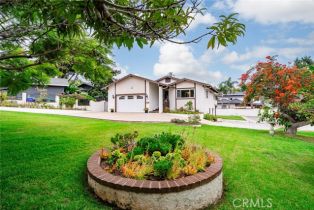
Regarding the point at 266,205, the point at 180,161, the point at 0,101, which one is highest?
the point at 0,101

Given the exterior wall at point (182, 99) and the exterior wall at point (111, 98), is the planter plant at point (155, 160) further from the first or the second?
the exterior wall at point (111, 98)

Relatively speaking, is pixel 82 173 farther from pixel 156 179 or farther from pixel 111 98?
pixel 111 98

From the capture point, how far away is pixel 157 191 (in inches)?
134

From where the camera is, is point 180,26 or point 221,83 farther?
point 221,83

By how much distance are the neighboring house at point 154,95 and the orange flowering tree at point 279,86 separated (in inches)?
495

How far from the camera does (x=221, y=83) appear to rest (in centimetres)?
7081

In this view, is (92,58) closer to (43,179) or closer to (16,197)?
(43,179)

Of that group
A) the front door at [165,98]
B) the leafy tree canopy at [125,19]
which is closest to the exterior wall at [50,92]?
the front door at [165,98]

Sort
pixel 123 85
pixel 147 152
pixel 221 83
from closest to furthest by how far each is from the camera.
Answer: pixel 147 152, pixel 123 85, pixel 221 83

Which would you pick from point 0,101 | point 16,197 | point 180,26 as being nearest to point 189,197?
point 180,26

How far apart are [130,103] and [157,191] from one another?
2301cm

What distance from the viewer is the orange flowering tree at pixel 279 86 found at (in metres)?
11.6

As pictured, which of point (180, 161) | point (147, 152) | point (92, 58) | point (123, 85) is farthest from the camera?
point (123, 85)

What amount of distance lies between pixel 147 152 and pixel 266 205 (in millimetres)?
2481
